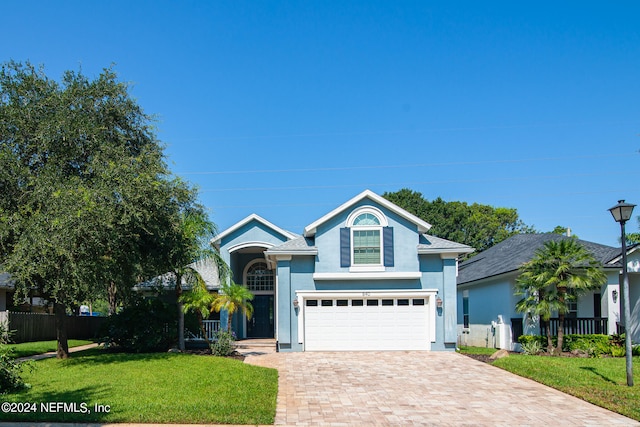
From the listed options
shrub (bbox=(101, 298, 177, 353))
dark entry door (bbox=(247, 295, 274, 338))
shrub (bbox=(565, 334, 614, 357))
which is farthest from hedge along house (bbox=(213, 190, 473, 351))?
dark entry door (bbox=(247, 295, 274, 338))

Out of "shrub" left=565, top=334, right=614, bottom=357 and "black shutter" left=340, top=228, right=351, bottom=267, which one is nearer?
"shrub" left=565, top=334, right=614, bottom=357

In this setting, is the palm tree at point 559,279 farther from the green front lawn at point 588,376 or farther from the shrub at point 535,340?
the green front lawn at point 588,376

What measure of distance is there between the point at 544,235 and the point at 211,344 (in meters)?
17.0

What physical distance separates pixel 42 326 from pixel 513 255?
21772 millimetres

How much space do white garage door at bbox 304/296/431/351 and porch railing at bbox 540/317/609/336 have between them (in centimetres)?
456

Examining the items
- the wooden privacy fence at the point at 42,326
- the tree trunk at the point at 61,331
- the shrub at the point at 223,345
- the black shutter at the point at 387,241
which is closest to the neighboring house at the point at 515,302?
the black shutter at the point at 387,241

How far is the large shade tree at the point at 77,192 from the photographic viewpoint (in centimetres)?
1460

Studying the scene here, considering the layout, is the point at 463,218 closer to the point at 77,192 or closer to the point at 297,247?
the point at 297,247

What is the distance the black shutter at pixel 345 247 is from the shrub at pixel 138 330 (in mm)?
6850

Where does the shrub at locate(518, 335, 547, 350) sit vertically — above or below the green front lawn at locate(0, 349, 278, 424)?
below

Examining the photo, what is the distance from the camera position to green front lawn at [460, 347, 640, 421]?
38.9 feet

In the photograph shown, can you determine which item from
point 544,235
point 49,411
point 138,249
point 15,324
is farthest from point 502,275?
point 15,324

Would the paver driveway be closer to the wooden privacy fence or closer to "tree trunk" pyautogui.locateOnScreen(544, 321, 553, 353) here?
"tree trunk" pyautogui.locateOnScreen(544, 321, 553, 353)

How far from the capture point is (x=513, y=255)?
25594 millimetres
